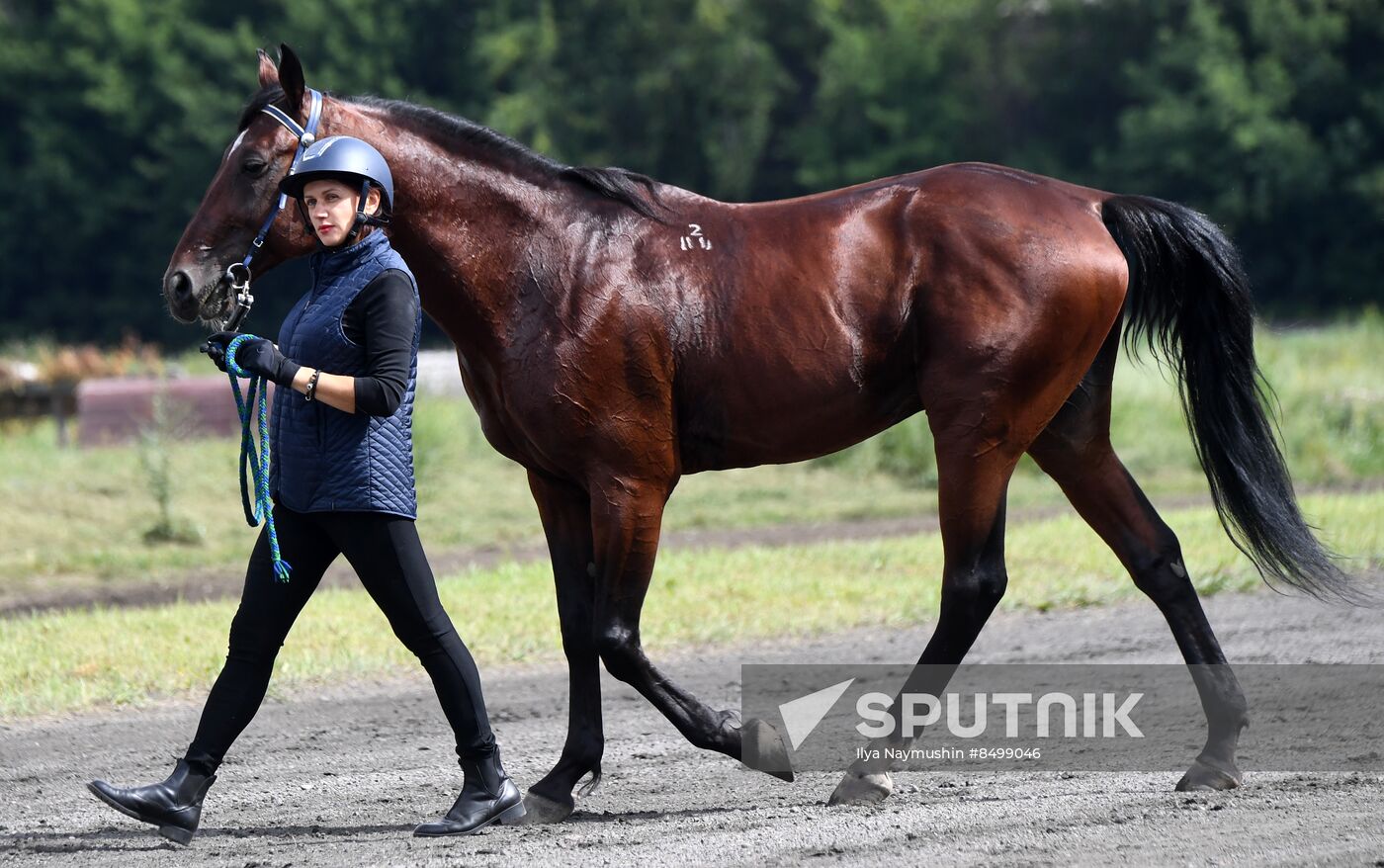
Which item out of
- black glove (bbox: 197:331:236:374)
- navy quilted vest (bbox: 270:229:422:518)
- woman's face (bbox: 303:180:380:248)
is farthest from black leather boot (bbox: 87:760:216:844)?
woman's face (bbox: 303:180:380:248)

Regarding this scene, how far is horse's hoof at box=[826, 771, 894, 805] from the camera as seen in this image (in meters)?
4.90

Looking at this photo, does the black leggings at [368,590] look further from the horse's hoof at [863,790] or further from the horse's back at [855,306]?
the horse's hoof at [863,790]

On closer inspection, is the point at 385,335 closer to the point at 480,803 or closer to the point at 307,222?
the point at 307,222

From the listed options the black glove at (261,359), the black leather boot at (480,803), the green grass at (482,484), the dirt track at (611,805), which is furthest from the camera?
the green grass at (482,484)

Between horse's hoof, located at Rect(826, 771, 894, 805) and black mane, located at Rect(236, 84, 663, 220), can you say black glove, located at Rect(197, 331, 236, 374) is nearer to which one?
black mane, located at Rect(236, 84, 663, 220)

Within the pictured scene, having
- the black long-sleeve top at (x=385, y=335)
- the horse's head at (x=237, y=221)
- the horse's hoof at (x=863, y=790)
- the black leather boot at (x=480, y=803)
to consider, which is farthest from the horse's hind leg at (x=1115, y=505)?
the horse's head at (x=237, y=221)

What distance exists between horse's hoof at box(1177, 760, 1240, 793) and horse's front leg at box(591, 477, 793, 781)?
1.34m

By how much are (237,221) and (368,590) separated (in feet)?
3.89

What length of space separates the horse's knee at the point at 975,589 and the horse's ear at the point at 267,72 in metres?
2.65

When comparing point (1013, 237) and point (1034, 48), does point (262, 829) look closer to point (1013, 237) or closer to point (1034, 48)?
point (1013, 237)

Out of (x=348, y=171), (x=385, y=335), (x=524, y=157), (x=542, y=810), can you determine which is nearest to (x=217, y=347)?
(x=385, y=335)

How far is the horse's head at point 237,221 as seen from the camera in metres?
4.75

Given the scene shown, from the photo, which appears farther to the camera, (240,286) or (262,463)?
(240,286)

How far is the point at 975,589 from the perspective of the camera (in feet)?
16.6
